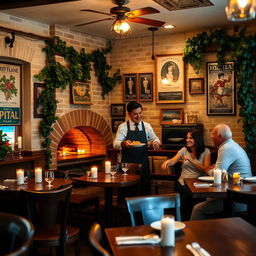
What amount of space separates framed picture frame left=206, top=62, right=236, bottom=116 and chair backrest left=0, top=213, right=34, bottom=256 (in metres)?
4.97

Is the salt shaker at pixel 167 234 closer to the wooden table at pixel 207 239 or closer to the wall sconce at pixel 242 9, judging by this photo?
the wooden table at pixel 207 239

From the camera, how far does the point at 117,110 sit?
771cm

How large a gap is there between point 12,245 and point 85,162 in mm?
4917

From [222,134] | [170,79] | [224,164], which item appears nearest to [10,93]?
[170,79]

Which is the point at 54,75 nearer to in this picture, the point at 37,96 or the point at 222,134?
the point at 37,96

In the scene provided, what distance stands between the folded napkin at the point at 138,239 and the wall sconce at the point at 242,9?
4.34 ft

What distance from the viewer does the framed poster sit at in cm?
590

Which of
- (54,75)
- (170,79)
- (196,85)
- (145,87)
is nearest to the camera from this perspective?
(54,75)

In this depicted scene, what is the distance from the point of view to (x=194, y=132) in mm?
4945

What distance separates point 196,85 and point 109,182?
3.23m

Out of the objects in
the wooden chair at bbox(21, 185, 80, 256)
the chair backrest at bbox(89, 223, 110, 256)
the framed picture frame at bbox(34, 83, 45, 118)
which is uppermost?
Answer: the framed picture frame at bbox(34, 83, 45, 118)

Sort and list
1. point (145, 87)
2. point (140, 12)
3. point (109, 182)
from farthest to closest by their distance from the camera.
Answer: point (145, 87)
point (140, 12)
point (109, 182)

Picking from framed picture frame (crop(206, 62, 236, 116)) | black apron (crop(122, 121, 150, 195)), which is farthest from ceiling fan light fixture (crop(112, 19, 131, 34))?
framed picture frame (crop(206, 62, 236, 116))

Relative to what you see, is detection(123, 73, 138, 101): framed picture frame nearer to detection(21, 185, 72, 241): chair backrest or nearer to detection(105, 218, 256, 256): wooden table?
detection(21, 185, 72, 241): chair backrest
